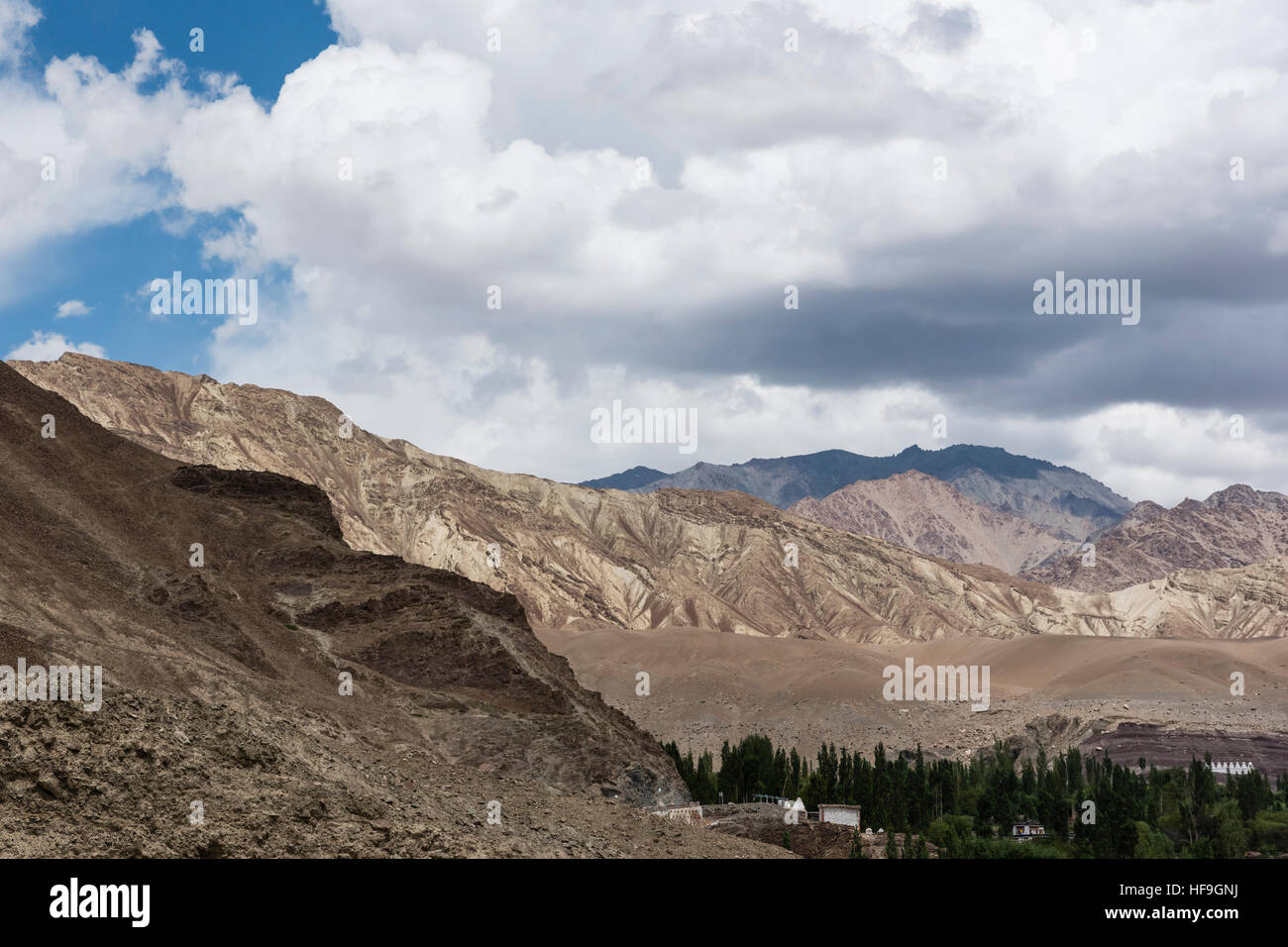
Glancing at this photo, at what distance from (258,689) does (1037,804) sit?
66674 millimetres

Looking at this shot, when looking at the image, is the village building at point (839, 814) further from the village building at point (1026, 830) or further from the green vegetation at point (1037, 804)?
the village building at point (1026, 830)

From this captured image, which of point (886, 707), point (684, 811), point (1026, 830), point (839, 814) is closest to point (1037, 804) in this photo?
point (1026, 830)

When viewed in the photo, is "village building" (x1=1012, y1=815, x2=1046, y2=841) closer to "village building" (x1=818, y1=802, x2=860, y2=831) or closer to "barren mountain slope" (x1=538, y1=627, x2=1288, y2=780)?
"village building" (x1=818, y1=802, x2=860, y2=831)

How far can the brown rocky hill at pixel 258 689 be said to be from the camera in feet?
90.0

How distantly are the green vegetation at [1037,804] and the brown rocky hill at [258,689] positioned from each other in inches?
658

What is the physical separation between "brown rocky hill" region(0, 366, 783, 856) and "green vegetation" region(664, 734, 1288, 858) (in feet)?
54.8

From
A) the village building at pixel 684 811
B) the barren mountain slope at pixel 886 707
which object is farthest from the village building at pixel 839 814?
the barren mountain slope at pixel 886 707

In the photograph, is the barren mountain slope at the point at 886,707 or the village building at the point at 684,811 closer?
the village building at the point at 684,811

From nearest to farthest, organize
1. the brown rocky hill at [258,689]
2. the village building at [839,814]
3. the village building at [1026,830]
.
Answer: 1. the brown rocky hill at [258,689]
2. the village building at [839,814]
3. the village building at [1026,830]

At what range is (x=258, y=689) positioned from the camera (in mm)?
59406

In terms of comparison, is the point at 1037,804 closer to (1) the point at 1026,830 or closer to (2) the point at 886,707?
(1) the point at 1026,830

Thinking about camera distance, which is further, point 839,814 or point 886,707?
point 886,707

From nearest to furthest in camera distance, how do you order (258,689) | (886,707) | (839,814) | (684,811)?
(258,689) → (684,811) → (839,814) → (886,707)
